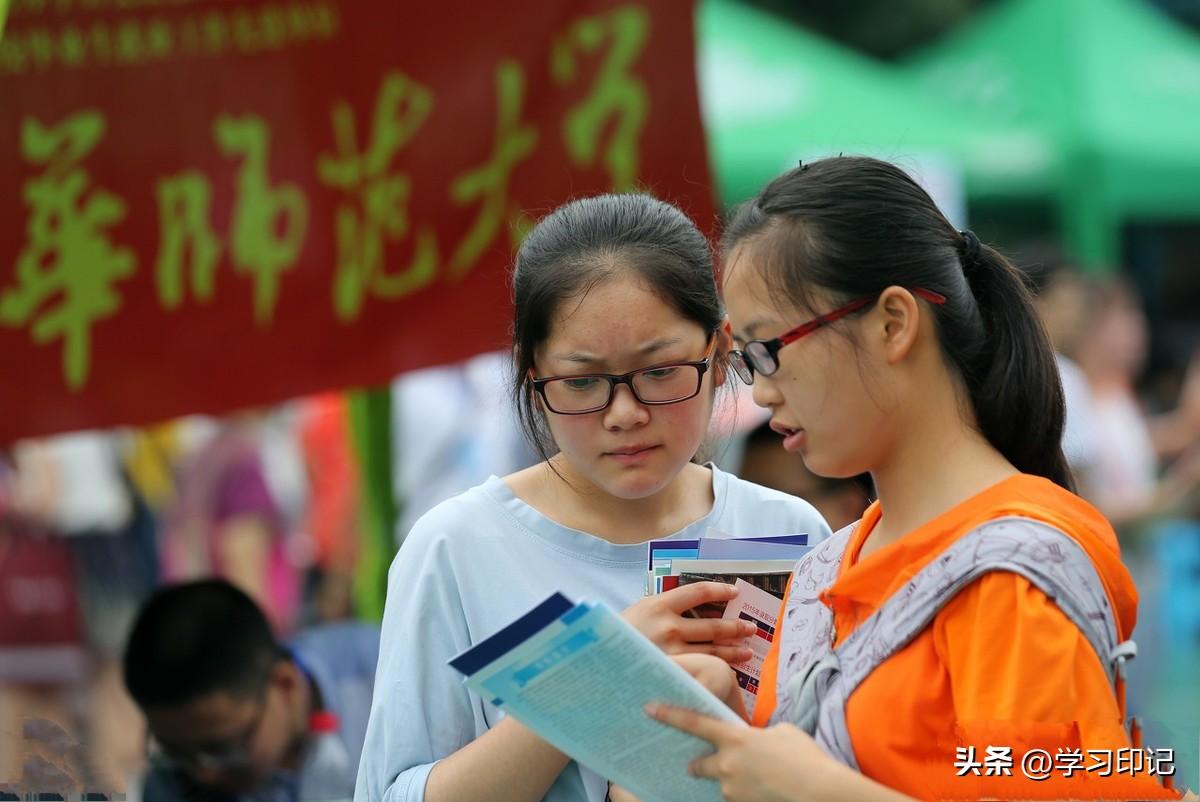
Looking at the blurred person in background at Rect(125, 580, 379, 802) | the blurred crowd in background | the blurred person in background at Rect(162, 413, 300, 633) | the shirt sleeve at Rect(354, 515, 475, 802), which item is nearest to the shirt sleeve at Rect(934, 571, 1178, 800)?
the shirt sleeve at Rect(354, 515, 475, 802)

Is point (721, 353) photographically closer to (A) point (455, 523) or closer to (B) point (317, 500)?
(A) point (455, 523)

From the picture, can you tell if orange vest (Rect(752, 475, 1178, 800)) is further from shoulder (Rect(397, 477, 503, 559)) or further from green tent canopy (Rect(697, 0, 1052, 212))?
green tent canopy (Rect(697, 0, 1052, 212))

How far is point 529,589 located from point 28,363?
4.96 ft

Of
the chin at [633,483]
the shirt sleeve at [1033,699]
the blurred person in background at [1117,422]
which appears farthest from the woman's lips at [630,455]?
the blurred person in background at [1117,422]

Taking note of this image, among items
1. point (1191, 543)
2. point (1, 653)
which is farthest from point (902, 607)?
point (1191, 543)

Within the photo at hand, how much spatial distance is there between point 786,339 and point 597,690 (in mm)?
376

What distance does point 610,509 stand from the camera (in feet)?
6.42

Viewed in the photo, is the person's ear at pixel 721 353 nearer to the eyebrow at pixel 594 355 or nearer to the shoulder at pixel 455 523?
the eyebrow at pixel 594 355

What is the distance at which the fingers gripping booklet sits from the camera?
1358 mm

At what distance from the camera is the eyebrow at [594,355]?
182cm

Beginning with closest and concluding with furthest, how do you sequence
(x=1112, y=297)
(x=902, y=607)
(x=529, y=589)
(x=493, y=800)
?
(x=902, y=607) → (x=493, y=800) → (x=529, y=589) → (x=1112, y=297)

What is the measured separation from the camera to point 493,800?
1721mm

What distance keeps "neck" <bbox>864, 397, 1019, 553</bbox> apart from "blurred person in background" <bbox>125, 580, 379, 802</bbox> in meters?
1.64

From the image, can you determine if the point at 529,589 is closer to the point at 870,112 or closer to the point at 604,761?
the point at 604,761
